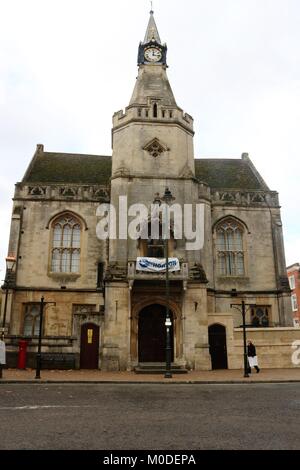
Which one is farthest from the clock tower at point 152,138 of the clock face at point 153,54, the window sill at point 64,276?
the window sill at point 64,276

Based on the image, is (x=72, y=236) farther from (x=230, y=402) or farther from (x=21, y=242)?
(x=230, y=402)

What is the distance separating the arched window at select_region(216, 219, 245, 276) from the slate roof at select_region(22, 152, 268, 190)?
3.88m

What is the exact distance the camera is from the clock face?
111 feet

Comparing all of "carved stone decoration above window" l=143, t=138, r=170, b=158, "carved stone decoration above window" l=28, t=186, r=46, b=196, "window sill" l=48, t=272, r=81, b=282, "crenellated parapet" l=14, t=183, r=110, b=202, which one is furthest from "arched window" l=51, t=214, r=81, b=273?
"carved stone decoration above window" l=143, t=138, r=170, b=158

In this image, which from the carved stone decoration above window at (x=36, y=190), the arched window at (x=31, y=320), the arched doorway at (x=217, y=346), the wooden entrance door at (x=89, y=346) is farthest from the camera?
the carved stone decoration above window at (x=36, y=190)

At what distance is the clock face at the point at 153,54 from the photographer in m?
33.8

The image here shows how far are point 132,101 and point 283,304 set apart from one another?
63.2ft

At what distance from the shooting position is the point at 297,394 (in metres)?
12.8

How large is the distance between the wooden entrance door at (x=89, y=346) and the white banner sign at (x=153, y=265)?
15.4 ft

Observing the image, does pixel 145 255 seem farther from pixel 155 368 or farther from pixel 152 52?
pixel 152 52

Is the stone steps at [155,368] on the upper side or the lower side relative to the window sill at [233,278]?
lower

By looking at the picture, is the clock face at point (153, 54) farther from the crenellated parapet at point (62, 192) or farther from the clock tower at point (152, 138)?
the crenellated parapet at point (62, 192)

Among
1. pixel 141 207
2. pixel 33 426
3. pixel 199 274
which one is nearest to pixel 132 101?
pixel 141 207

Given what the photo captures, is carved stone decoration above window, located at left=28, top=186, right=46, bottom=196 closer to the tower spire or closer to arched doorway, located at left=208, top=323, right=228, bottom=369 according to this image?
the tower spire
